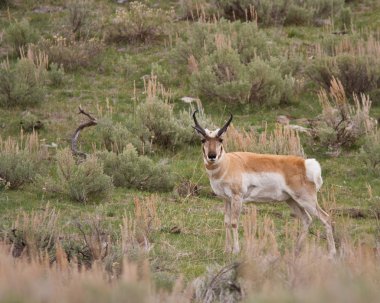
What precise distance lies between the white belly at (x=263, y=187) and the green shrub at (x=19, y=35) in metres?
10.2

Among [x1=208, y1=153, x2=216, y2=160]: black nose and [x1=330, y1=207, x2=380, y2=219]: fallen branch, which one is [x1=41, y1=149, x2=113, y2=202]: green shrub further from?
[x1=330, y1=207, x2=380, y2=219]: fallen branch

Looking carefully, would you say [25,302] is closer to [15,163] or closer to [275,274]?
[275,274]

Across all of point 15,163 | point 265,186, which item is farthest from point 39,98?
point 265,186

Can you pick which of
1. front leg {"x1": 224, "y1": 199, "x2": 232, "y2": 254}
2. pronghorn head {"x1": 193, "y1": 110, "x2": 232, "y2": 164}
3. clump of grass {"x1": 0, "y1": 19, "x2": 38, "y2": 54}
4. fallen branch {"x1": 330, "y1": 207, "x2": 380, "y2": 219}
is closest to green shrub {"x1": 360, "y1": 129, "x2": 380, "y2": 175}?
fallen branch {"x1": 330, "y1": 207, "x2": 380, "y2": 219}

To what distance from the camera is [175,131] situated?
1719cm

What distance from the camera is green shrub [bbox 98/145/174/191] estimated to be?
15289 mm

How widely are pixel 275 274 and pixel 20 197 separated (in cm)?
705

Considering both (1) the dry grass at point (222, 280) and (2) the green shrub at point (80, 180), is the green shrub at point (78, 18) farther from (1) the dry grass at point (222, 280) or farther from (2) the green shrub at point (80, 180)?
(1) the dry grass at point (222, 280)

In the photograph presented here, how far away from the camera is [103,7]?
2419 cm

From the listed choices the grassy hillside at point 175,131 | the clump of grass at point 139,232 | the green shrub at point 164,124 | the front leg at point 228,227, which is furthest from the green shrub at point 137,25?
the front leg at point 228,227

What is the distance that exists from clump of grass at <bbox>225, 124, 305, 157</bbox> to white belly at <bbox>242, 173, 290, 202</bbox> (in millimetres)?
3562

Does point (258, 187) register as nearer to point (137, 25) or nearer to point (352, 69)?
point (352, 69)

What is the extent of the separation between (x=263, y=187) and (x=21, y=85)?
7760 millimetres

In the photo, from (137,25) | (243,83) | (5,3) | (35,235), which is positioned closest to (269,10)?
(137,25)
